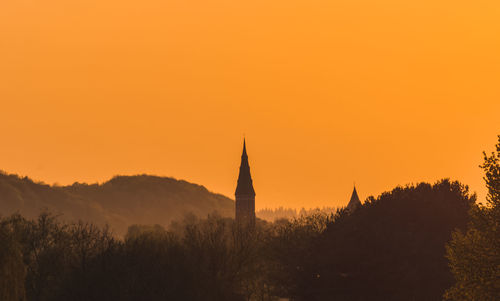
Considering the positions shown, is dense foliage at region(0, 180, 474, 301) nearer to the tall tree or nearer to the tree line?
the tree line

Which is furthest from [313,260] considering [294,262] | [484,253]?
[484,253]

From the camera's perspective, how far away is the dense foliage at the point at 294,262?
64000mm

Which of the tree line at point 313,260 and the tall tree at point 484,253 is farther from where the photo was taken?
the tree line at point 313,260

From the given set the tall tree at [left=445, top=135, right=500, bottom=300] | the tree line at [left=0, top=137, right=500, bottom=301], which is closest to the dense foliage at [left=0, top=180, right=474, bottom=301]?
the tree line at [left=0, top=137, right=500, bottom=301]

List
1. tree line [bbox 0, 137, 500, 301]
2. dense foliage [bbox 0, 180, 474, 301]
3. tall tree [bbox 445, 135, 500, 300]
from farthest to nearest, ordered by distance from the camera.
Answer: dense foliage [bbox 0, 180, 474, 301]
tree line [bbox 0, 137, 500, 301]
tall tree [bbox 445, 135, 500, 300]

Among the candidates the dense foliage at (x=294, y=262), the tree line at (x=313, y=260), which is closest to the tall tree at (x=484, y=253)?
the tree line at (x=313, y=260)

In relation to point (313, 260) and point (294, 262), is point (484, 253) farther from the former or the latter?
point (294, 262)

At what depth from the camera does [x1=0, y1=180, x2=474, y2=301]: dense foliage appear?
6400cm

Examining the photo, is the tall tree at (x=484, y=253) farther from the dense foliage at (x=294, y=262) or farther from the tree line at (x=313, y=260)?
the dense foliage at (x=294, y=262)

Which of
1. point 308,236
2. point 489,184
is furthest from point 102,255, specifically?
point 308,236

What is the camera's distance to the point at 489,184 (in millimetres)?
50312

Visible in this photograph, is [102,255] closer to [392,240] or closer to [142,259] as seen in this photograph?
[142,259]

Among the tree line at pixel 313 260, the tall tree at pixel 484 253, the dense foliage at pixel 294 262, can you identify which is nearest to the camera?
the tall tree at pixel 484 253

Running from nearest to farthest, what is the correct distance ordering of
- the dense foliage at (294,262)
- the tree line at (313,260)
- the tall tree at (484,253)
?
the tall tree at (484,253), the tree line at (313,260), the dense foliage at (294,262)
